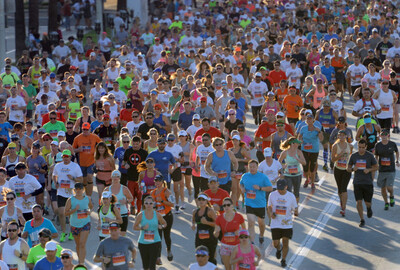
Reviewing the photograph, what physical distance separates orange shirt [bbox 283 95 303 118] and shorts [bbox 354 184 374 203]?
4909mm

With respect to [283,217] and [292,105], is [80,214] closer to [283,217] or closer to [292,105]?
[283,217]

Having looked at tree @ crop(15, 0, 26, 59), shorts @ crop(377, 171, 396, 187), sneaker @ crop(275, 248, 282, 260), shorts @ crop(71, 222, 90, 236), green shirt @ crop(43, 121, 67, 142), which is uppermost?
green shirt @ crop(43, 121, 67, 142)

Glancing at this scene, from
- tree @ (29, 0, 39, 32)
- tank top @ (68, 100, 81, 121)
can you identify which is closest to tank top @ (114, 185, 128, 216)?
tank top @ (68, 100, 81, 121)

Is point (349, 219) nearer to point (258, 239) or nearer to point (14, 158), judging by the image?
point (258, 239)

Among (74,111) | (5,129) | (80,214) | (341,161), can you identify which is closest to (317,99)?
(341,161)

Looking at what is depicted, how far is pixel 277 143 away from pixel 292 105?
3490mm

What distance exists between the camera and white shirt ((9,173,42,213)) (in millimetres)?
17625

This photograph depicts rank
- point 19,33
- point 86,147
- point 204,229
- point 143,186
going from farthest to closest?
point 19,33, point 86,147, point 143,186, point 204,229

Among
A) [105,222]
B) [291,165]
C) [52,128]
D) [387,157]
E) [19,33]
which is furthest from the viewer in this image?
[19,33]

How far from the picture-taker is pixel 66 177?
18.0 m

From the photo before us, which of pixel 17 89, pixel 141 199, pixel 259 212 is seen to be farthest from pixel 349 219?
pixel 17 89

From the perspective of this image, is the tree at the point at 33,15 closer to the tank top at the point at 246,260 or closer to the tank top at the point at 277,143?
the tank top at the point at 277,143

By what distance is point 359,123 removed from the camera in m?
21.5

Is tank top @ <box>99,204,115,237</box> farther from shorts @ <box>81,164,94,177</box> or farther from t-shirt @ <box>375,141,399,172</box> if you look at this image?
t-shirt @ <box>375,141,399,172</box>
